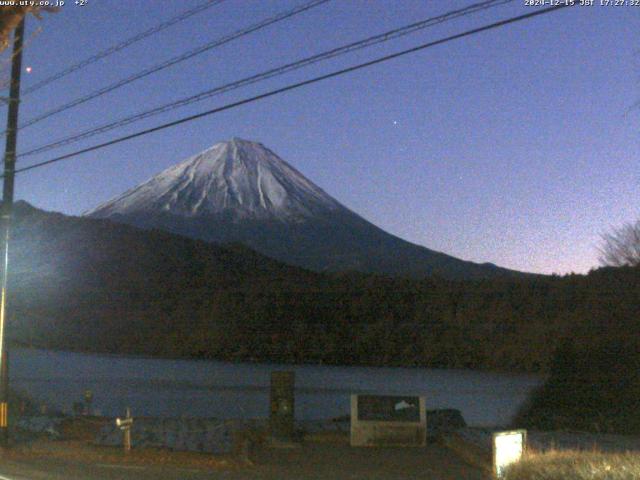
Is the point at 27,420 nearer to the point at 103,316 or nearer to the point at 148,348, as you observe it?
the point at 148,348

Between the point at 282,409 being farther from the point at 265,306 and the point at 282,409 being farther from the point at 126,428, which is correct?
the point at 265,306

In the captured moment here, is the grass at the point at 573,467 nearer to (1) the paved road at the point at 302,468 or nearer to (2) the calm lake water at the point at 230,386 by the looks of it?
(1) the paved road at the point at 302,468

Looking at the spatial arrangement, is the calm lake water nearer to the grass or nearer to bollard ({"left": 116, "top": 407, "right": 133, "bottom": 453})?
bollard ({"left": 116, "top": 407, "right": 133, "bottom": 453})

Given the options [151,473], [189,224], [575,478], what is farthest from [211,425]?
[189,224]

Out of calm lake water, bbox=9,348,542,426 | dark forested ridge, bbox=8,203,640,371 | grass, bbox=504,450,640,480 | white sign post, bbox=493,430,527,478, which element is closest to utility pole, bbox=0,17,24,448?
calm lake water, bbox=9,348,542,426

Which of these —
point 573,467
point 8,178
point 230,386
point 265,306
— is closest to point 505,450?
point 573,467
